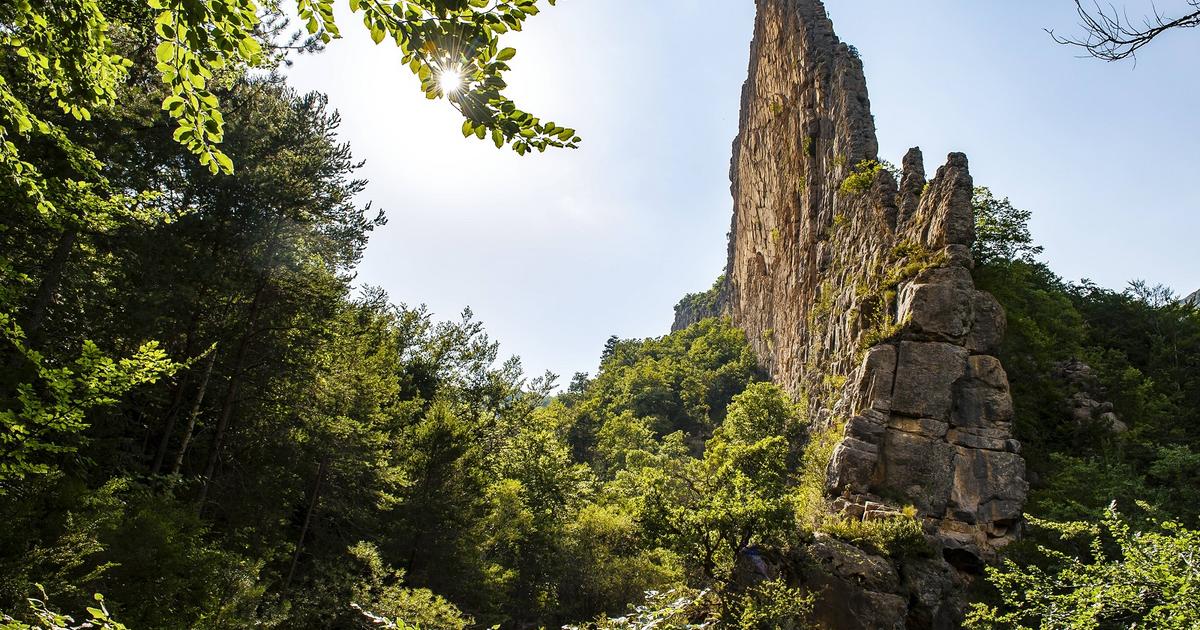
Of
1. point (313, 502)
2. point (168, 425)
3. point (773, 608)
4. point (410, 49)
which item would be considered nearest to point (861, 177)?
point (773, 608)

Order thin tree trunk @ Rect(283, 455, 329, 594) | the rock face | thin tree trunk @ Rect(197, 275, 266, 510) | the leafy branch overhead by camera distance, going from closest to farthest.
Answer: the leafy branch overhead, thin tree trunk @ Rect(197, 275, 266, 510), thin tree trunk @ Rect(283, 455, 329, 594), the rock face

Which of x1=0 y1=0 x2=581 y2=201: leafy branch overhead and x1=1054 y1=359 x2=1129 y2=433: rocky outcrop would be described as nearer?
x1=0 y1=0 x2=581 y2=201: leafy branch overhead

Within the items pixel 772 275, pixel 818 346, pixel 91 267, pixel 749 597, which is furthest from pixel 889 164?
pixel 91 267

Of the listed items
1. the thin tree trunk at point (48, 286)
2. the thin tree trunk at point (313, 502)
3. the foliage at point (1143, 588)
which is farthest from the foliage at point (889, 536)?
the thin tree trunk at point (48, 286)

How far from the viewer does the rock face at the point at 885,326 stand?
17.1m

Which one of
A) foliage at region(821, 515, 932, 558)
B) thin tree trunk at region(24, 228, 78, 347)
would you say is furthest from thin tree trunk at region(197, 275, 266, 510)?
foliage at region(821, 515, 932, 558)

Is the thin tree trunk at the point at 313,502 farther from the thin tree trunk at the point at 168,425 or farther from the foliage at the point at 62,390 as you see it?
the foliage at the point at 62,390

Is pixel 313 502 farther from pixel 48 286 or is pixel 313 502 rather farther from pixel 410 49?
pixel 410 49

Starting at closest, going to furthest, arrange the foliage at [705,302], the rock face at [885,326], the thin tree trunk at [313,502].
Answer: the thin tree trunk at [313,502]
the rock face at [885,326]
the foliage at [705,302]

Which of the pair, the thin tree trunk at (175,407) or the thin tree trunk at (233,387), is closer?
the thin tree trunk at (175,407)

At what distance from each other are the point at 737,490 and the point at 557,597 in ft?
30.9

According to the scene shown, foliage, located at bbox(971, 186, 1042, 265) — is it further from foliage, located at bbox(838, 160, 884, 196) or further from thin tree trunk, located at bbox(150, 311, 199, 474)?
thin tree trunk, located at bbox(150, 311, 199, 474)

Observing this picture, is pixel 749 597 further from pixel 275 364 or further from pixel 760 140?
pixel 760 140

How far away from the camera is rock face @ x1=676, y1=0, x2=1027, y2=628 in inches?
675
